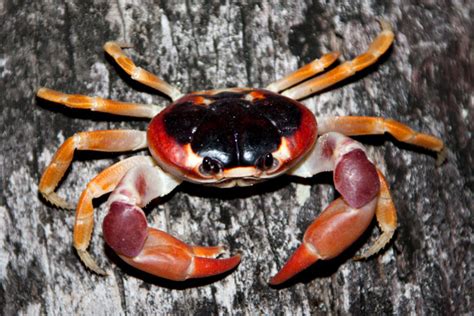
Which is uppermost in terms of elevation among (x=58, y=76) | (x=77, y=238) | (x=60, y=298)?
(x=58, y=76)

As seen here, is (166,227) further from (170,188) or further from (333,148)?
(333,148)

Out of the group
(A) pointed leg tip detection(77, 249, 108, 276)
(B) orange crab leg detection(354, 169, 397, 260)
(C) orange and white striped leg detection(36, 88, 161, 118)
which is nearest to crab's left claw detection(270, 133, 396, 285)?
(B) orange crab leg detection(354, 169, 397, 260)

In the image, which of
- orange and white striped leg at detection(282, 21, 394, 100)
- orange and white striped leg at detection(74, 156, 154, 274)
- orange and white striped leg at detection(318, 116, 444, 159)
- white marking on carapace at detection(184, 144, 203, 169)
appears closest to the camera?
white marking on carapace at detection(184, 144, 203, 169)

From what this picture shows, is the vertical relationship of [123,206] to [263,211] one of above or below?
above

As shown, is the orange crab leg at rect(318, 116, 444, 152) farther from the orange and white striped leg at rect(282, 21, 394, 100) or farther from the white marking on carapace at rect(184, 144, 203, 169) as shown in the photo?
the white marking on carapace at rect(184, 144, 203, 169)

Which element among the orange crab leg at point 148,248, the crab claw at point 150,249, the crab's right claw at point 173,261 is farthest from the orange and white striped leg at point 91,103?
the crab's right claw at point 173,261

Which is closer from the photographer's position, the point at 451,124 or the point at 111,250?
the point at 111,250

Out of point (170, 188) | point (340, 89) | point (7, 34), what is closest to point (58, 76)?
point (7, 34)

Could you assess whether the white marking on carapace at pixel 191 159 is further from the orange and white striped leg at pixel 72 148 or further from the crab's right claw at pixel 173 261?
the orange and white striped leg at pixel 72 148
